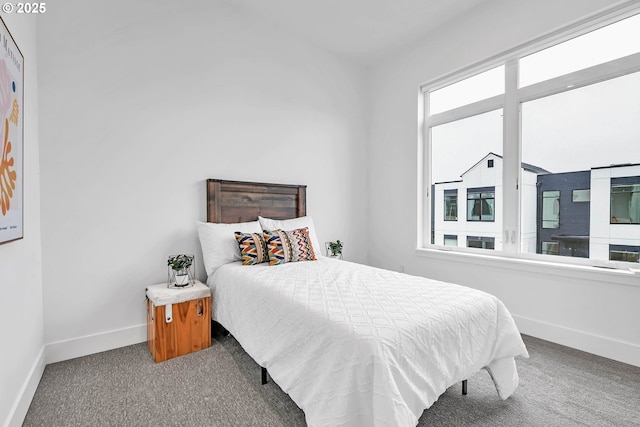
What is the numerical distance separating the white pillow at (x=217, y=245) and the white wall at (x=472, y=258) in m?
2.08

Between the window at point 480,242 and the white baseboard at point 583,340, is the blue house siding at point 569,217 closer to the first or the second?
the window at point 480,242

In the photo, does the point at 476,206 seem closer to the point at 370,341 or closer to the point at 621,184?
the point at 621,184

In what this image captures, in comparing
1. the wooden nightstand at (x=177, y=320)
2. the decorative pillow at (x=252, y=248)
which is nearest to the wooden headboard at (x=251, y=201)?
the decorative pillow at (x=252, y=248)

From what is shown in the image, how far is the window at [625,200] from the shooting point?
7.21 ft

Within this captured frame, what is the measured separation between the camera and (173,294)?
7.23ft

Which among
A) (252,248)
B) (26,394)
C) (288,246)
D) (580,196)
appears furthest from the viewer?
(288,246)

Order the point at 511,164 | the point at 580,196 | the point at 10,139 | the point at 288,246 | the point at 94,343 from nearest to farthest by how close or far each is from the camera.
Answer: the point at 10,139
the point at 94,343
the point at 580,196
the point at 288,246
the point at 511,164

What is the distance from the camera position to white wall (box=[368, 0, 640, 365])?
225cm

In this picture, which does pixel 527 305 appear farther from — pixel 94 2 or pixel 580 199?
pixel 94 2

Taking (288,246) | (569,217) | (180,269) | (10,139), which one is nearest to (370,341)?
(288,246)

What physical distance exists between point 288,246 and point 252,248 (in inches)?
12.5

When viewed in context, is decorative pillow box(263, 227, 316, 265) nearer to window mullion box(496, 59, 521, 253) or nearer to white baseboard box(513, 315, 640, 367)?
window mullion box(496, 59, 521, 253)

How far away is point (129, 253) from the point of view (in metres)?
2.49

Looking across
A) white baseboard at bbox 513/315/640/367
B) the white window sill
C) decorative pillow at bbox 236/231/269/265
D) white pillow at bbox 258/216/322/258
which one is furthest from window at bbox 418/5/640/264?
decorative pillow at bbox 236/231/269/265
